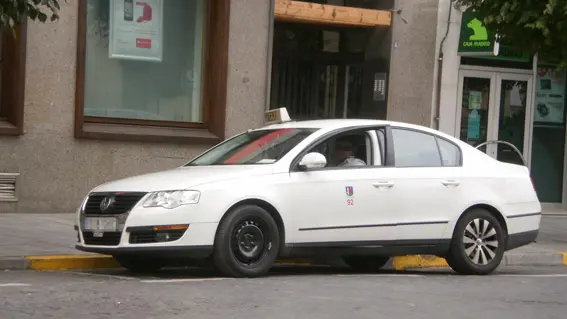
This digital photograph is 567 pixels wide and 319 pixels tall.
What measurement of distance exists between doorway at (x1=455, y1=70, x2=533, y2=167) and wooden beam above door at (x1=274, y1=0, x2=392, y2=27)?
220cm

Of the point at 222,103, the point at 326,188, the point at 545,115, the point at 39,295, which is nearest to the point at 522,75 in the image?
the point at 545,115

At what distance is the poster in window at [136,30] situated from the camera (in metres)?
16.8

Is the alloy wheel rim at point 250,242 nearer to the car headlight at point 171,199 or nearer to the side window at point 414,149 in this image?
the car headlight at point 171,199

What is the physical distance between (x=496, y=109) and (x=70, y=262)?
11.6 meters

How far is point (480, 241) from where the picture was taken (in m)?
11.4

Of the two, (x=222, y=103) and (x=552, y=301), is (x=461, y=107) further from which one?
(x=552, y=301)

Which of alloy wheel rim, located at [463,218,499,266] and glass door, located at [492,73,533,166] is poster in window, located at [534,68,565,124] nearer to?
glass door, located at [492,73,533,166]

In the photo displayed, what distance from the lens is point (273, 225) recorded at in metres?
10.1

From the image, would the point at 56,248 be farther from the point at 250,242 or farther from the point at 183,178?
the point at 250,242

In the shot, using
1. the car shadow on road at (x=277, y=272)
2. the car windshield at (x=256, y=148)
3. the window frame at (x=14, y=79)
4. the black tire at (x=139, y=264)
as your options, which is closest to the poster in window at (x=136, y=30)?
the window frame at (x=14, y=79)

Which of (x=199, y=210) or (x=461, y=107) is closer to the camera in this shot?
(x=199, y=210)

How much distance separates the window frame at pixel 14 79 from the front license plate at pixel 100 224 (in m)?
5.69

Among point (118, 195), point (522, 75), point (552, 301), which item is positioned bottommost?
point (552, 301)

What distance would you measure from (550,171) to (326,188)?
11.8 meters
